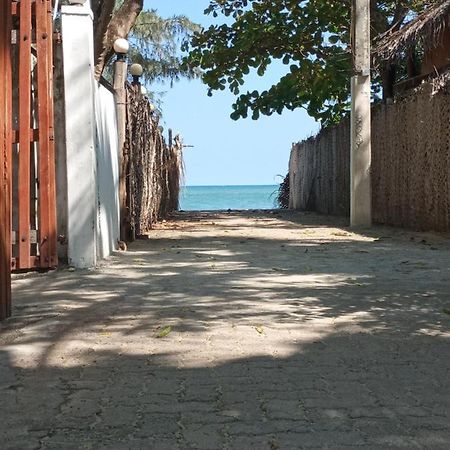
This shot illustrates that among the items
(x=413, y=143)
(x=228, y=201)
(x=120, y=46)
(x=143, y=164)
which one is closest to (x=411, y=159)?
(x=413, y=143)

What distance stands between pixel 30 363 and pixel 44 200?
10.2 ft

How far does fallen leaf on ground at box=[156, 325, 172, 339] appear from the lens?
4.16m

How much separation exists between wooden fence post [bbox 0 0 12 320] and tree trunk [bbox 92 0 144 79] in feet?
15.5

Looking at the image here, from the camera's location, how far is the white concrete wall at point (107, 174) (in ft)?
25.4

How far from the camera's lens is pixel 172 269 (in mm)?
7070

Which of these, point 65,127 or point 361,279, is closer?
point 361,279

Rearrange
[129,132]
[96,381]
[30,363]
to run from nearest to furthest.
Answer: [96,381] < [30,363] < [129,132]

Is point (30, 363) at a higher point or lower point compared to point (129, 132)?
lower

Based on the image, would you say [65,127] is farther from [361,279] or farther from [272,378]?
[272,378]

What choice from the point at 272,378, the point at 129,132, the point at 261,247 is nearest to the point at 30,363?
the point at 272,378

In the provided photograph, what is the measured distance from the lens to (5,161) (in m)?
4.67

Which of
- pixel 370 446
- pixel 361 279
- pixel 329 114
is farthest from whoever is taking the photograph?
pixel 329 114

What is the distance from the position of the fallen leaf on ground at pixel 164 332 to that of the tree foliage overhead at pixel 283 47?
1142cm

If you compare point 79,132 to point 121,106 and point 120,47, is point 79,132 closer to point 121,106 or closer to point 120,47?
point 121,106
